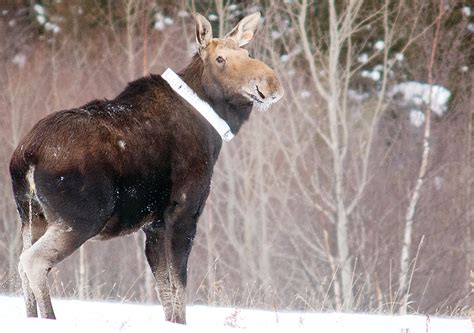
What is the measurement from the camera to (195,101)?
7.42m

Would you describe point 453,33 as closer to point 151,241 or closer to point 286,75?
point 286,75

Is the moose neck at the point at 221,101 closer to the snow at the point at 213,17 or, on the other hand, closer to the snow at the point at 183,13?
the snow at the point at 183,13

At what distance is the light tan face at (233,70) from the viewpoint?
23.8 feet

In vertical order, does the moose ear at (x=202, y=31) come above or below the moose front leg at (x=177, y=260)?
above

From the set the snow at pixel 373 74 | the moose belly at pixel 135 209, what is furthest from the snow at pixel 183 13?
the moose belly at pixel 135 209

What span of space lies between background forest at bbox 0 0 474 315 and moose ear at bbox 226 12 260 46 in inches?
470

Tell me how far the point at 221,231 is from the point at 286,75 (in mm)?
5165

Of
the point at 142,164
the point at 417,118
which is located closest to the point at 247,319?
the point at 142,164

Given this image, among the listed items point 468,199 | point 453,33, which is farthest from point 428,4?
point 468,199

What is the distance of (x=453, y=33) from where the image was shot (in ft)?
67.1

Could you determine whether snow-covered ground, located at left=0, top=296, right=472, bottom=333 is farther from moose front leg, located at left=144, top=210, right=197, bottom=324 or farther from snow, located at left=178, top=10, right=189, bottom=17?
snow, located at left=178, top=10, right=189, bottom=17

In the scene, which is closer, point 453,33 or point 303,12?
point 303,12

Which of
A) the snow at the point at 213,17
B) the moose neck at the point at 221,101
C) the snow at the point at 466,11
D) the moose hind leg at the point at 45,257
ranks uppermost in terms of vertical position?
the moose neck at the point at 221,101

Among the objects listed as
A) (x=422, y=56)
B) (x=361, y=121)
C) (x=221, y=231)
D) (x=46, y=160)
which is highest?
(x=46, y=160)
